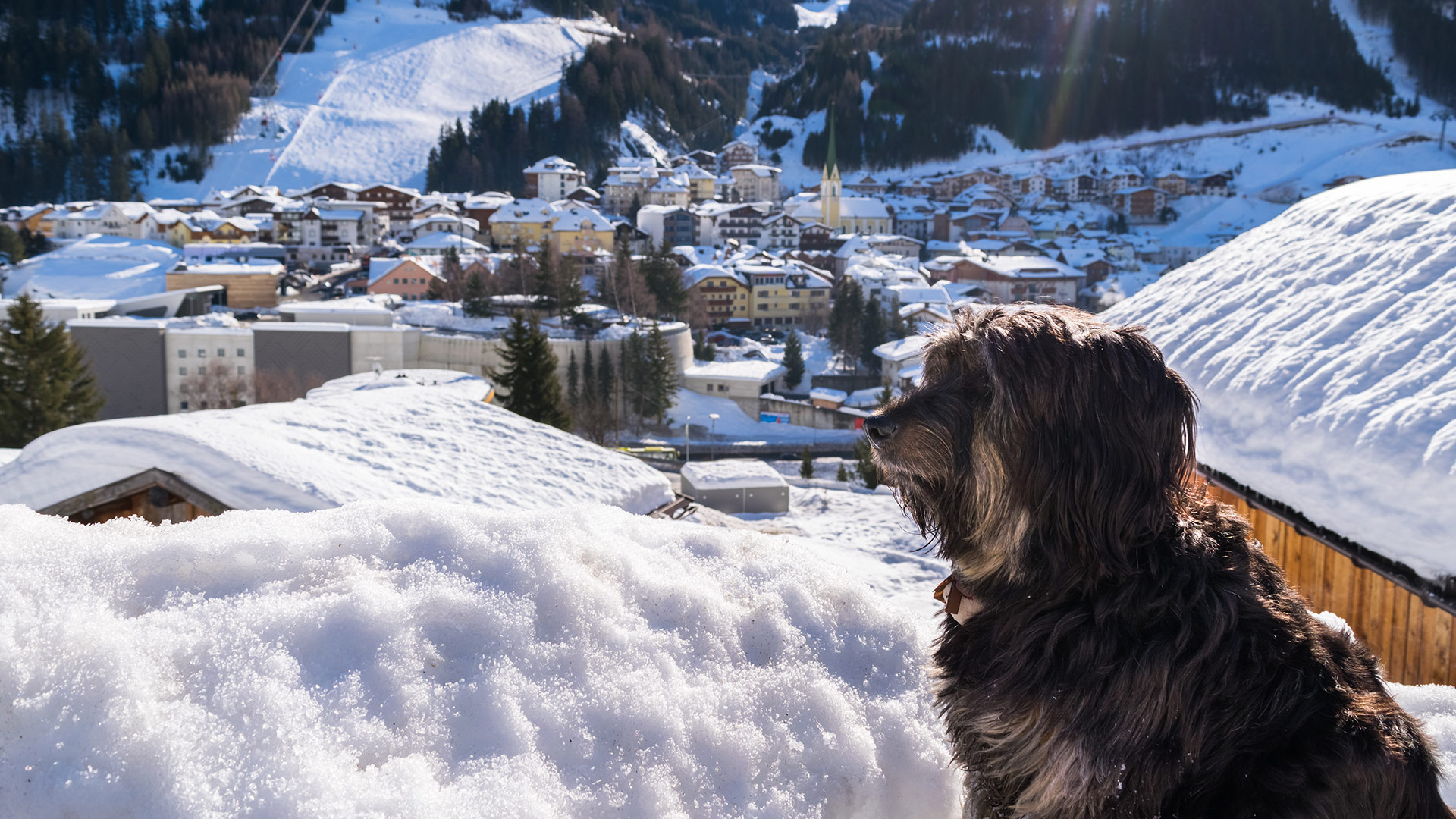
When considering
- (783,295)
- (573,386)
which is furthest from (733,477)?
(783,295)

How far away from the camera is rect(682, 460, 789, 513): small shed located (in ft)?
40.4

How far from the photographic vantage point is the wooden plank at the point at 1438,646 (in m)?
2.55

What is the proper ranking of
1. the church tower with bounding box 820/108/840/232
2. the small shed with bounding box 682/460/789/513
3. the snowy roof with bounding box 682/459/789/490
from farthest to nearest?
the church tower with bounding box 820/108/840/232 → the snowy roof with bounding box 682/459/789/490 → the small shed with bounding box 682/460/789/513

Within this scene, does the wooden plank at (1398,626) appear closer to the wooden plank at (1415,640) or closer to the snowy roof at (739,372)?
the wooden plank at (1415,640)

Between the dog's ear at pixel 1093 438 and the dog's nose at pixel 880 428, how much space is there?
0.39ft

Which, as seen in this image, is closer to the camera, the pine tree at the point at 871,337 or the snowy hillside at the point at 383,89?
the pine tree at the point at 871,337

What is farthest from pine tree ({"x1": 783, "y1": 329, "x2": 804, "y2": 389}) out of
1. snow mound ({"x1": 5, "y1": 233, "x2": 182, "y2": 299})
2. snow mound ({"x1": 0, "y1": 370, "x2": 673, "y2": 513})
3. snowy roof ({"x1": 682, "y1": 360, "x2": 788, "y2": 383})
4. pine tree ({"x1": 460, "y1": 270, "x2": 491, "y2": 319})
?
snow mound ({"x1": 0, "y1": 370, "x2": 673, "y2": 513})

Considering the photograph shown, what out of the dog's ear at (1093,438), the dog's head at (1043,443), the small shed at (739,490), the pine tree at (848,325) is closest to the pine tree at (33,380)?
the small shed at (739,490)

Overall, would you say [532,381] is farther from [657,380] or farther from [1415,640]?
[1415,640]

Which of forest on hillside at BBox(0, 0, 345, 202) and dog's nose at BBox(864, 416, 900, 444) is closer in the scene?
dog's nose at BBox(864, 416, 900, 444)

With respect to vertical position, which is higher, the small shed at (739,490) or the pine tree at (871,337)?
the pine tree at (871,337)

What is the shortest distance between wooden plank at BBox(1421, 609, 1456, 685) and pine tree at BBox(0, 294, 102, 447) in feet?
68.3

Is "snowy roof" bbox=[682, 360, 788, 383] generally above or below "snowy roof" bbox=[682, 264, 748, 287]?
below

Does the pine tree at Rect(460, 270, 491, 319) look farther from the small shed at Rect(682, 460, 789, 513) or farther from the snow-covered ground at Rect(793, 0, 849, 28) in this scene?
the snow-covered ground at Rect(793, 0, 849, 28)
